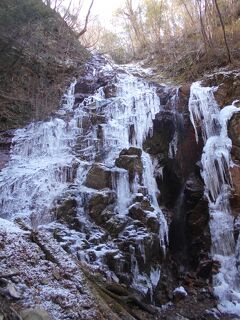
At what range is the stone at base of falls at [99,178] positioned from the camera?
938cm

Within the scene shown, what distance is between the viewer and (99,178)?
9.45m

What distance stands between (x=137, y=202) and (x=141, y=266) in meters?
1.65

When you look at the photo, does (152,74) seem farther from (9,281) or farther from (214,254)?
(9,281)

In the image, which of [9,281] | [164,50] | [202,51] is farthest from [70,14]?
[9,281]

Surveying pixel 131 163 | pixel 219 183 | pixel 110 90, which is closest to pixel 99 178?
pixel 131 163

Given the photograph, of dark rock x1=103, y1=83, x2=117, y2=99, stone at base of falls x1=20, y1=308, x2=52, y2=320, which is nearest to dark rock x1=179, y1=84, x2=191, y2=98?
dark rock x1=103, y1=83, x2=117, y2=99

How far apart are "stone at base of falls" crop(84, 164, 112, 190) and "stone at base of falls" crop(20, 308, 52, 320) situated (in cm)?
520

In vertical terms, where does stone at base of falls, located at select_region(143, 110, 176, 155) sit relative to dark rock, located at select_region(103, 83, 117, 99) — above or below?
below

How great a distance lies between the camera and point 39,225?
8.31 meters

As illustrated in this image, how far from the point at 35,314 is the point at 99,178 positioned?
5447 mm

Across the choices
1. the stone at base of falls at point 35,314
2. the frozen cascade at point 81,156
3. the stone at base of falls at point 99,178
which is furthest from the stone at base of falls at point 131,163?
the stone at base of falls at point 35,314

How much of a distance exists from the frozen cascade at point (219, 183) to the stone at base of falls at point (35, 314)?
476 centimetres

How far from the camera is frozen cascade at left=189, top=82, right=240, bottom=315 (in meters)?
8.35

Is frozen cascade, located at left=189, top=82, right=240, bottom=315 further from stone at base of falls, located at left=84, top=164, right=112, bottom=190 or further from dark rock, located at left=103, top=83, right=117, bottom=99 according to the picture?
dark rock, located at left=103, top=83, right=117, bottom=99
